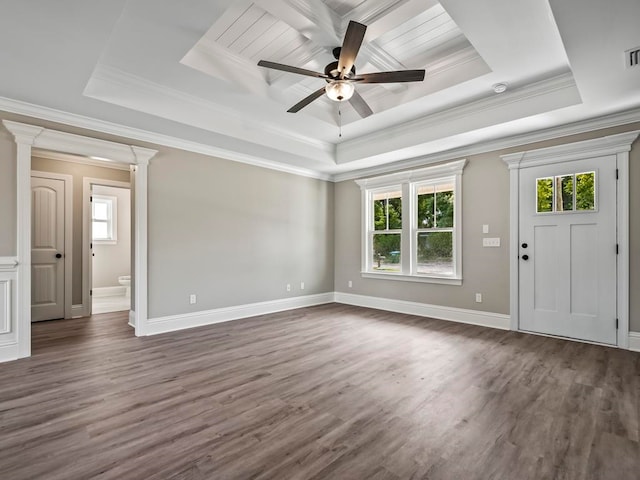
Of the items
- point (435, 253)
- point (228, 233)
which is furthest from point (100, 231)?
point (435, 253)

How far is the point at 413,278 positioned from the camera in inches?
212

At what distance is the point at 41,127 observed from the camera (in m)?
3.38

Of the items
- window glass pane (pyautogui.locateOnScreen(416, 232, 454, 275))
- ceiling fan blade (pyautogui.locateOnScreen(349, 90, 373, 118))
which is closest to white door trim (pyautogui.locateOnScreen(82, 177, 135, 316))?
ceiling fan blade (pyautogui.locateOnScreen(349, 90, 373, 118))

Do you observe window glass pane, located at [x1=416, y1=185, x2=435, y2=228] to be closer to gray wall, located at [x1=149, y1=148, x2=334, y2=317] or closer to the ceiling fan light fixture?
gray wall, located at [x1=149, y1=148, x2=334, y2=317]

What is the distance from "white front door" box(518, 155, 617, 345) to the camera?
12.1 feet

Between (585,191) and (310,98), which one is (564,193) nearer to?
(585,191)

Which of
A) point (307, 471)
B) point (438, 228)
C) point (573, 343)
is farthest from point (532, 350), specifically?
point (307, 471)

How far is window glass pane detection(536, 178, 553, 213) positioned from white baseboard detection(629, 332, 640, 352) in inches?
63.3

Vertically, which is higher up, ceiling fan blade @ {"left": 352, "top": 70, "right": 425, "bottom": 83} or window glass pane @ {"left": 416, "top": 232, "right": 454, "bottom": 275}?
ceiling fan blade @ {"left": 352, "top": 70, "right": 425, "bottom": 83}

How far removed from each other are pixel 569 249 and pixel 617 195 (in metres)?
0.76

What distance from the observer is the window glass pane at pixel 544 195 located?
13.4ft

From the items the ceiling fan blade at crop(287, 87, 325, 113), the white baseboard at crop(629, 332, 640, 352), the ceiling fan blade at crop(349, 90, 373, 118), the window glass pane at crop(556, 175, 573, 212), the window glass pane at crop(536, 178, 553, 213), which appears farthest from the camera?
the window glass pane at crop(536, 178, 553, 213)

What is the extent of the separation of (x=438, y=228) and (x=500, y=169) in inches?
48.3

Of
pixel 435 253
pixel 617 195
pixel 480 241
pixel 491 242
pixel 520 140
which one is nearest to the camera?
pixel 617 195
